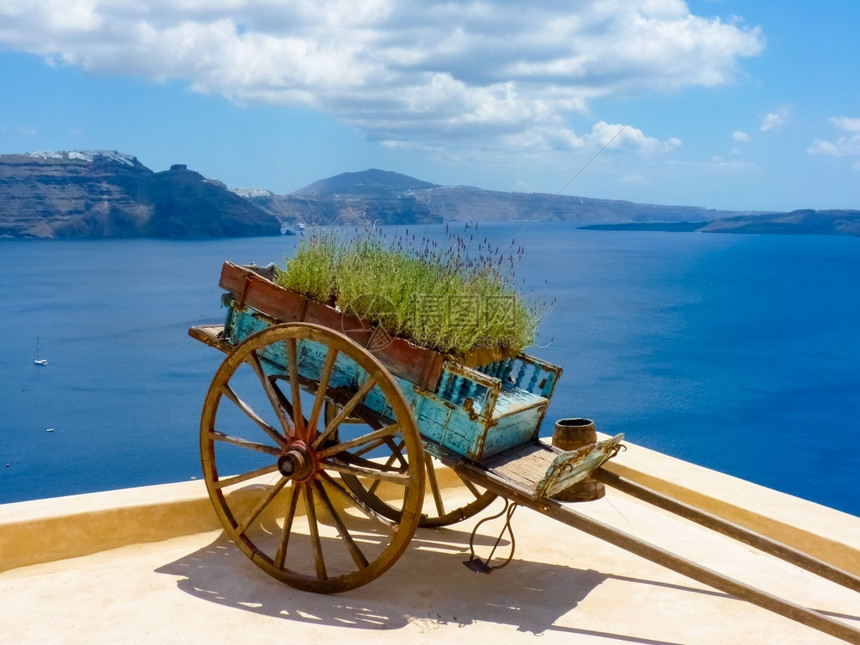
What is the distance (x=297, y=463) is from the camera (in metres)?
3.78

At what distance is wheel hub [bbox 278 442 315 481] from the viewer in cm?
378

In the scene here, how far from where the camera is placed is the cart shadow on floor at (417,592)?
12.0ft

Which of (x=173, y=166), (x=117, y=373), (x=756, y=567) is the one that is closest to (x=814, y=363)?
(x=117, y=373)

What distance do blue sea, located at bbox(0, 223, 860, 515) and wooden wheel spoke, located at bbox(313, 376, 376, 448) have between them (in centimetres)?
1590

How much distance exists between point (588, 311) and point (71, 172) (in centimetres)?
10501

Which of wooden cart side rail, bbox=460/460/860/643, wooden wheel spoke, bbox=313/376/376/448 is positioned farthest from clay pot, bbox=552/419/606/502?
wooden wheel spoke, bbox=313/376/376/448

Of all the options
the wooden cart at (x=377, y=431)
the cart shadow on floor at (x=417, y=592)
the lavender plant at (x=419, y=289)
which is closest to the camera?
the wooden cart at (x=377, y=431)

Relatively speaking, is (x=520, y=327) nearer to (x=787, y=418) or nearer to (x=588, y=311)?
(x=787, y=418)

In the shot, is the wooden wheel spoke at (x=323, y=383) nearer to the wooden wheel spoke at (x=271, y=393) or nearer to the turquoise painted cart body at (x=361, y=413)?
the turquoise painted cart body at (x=361, y=413)

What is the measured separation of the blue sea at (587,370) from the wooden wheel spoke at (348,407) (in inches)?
626

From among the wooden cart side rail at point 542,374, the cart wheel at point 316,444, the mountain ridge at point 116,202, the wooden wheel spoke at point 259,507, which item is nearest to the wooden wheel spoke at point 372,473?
the cart wheel at point 316,444

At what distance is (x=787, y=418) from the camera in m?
52.4

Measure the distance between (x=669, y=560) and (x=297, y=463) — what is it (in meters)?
1.75

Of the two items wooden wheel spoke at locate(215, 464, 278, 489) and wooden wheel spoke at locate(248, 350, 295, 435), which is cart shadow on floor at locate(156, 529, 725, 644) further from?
wooden wheel spoke at locate(248, 350, 295, 435)
